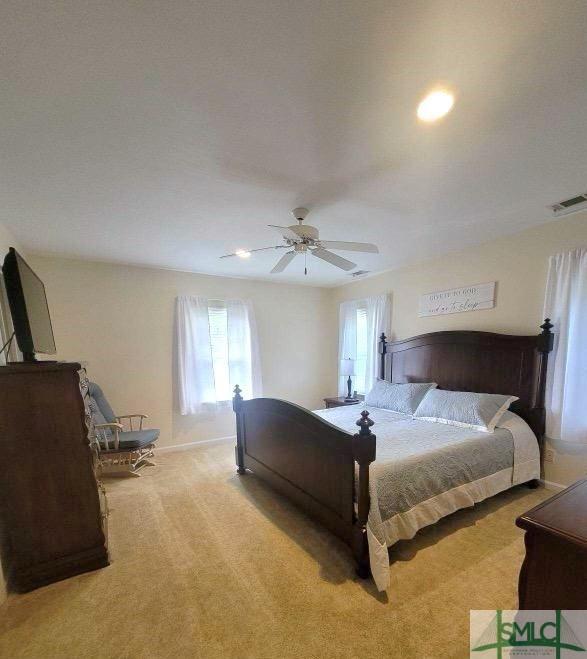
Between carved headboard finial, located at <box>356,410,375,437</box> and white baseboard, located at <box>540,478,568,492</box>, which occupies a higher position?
carved headboard finial, located at <box>356,410,375,437</box>

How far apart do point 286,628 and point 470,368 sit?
9.23 ft

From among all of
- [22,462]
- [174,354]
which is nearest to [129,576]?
[22,462]

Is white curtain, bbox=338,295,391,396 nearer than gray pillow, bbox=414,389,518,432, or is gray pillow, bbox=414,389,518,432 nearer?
gray pillow, bbox=414,389,518,432

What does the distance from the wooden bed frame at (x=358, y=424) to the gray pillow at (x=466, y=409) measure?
0.79ft

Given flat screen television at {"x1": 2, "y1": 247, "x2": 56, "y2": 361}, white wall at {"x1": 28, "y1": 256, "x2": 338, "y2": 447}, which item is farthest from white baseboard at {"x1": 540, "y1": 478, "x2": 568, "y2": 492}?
flat screen television at {"x1": 2, "y1": 247, "x2": 56, "y2": 361}

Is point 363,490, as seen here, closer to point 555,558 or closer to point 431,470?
point 431,470

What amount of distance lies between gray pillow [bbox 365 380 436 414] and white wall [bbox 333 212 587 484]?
0.77 metres

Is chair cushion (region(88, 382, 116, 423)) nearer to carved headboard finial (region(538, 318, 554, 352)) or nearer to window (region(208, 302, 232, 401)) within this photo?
window (region(208, 302, 232, 401))

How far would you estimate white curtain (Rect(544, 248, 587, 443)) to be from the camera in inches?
91.7

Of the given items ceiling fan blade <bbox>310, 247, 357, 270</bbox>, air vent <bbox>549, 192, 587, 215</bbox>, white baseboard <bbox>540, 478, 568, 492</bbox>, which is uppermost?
air vent <bbox>549, 192, 587, 215</bbox>

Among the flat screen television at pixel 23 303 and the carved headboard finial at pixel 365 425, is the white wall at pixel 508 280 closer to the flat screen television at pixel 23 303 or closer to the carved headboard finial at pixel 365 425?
the carved headboard finial at pixel 365 425

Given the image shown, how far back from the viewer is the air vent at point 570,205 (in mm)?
2133

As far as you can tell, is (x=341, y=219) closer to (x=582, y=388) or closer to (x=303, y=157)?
(x=303, y=157)

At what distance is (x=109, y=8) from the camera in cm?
86
